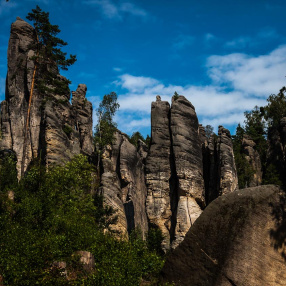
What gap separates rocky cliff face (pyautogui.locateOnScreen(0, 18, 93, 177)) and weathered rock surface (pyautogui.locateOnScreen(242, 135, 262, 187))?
26.2 m

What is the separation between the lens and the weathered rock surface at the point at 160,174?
3931 cm

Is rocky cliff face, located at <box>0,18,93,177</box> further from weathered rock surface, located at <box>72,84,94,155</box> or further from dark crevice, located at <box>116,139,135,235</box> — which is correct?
dark crevice, located at <box>116,139,135,235</box>

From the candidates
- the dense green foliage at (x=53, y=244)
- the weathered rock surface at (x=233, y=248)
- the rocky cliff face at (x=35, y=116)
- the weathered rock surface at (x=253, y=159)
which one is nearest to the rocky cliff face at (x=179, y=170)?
the rocky cliff face at (x=35, y=116)

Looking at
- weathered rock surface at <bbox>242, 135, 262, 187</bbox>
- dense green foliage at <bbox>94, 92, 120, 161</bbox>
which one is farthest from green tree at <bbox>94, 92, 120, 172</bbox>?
weathered rock surface at <bbox>242, 135, 262, 187</bbox>

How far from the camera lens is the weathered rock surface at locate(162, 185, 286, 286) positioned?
43.3 feet

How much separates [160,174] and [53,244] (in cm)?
2431

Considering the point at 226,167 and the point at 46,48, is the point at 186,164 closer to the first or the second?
the point at 226,167

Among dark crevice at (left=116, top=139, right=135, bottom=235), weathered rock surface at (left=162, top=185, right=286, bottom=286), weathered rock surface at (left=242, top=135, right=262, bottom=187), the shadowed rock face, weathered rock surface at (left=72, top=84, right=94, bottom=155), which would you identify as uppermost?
weathered rock surface at (left=72, top=84, right=94, bottom=155)

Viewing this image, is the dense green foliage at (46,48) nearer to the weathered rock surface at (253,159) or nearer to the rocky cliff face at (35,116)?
the rocky cliff face at (35,116)

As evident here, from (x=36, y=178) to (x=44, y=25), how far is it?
1635 centimetres

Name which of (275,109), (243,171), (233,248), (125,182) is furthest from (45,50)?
(275,109)

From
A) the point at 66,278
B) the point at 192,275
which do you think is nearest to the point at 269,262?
the point at 192,275

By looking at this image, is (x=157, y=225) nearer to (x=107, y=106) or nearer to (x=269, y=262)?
(x=269, y=262)

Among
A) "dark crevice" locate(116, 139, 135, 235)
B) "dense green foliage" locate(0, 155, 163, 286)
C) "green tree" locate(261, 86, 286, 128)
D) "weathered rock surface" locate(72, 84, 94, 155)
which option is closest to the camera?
"dense green foliage" locate(0, 155, 163, 286)
